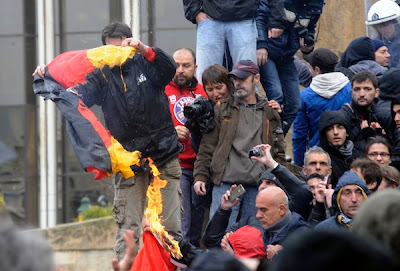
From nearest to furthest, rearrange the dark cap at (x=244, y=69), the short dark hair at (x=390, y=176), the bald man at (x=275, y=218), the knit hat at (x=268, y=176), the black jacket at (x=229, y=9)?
the bald man at (x=275, y=218)
the knit hat at (x=268, y=176)
the short dark hair at (x=390, y=176)
the dark cap at (x=244, y=69)
the black jacket at (x=229, y=9)

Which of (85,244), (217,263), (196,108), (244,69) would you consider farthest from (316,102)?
(217,263)

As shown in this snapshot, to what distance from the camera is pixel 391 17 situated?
10.9 m

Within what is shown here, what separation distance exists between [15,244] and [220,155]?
5324mm

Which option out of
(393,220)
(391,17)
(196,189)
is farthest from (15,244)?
(391,17)

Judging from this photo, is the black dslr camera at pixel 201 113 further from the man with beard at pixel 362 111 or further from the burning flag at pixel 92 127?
the man with beard at pixel 362 111

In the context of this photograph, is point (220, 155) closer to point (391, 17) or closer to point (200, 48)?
point (200, 48)

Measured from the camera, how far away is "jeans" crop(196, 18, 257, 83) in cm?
895

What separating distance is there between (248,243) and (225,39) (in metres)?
2.59

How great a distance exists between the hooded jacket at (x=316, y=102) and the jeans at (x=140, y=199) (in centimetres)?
228

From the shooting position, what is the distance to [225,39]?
9.05 m

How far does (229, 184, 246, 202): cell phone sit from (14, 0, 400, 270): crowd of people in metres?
0.02

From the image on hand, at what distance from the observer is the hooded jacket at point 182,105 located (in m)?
8.52

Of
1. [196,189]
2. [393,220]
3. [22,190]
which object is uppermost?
[393,220]

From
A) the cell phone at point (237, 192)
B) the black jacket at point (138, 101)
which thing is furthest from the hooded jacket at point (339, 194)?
the black jacket at point (138, 101)
